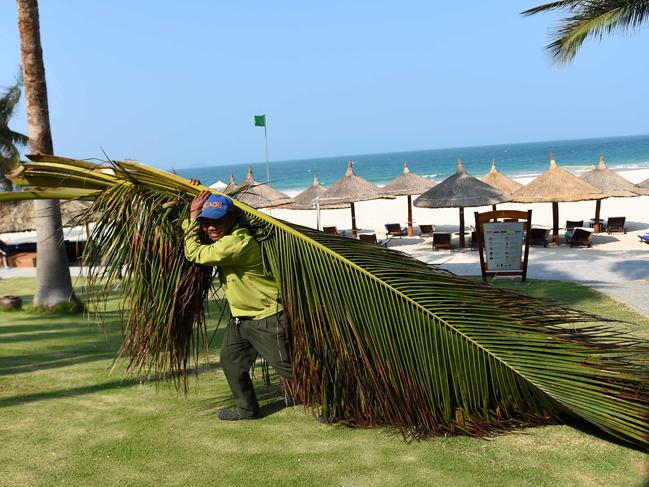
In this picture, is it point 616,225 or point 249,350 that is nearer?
point 249,350

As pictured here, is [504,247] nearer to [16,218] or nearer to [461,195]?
[461,195]

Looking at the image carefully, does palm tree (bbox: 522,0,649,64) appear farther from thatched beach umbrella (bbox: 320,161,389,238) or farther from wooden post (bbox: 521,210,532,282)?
thatched beach umbrella (bbox: 320,161,389,238)

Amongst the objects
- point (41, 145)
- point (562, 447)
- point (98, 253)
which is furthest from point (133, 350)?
point (41, 145)

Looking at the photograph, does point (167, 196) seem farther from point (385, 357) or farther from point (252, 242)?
point (385, 357)

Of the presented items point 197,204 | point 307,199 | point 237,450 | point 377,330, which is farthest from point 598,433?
point 307,199

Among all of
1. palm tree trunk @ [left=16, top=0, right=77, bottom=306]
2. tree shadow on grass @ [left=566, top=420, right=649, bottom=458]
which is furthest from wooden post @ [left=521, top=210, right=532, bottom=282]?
palm tree trunk @ [left=16, top=0, right=77, bottom=306]

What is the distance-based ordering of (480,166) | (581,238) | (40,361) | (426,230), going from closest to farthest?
(40,361) < (581,238) < (426,230) < (480,166)

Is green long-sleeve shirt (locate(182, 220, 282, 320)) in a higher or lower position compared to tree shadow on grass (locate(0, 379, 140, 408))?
higher

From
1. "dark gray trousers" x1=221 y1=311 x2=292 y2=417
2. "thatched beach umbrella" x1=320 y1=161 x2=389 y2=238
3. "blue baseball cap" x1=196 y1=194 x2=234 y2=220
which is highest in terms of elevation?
"thatched beach umbrella" x1=320 y1=161 x2=389 y2=238

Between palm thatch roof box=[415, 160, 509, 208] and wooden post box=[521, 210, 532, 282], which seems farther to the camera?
palm thatch roof box=[415, 160, 509, 208]

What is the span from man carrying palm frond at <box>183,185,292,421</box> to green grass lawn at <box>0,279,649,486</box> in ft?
1.30

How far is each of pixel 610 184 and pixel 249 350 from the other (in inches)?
772

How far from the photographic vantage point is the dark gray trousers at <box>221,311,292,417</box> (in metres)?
4.18

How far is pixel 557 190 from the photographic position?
18438mm
